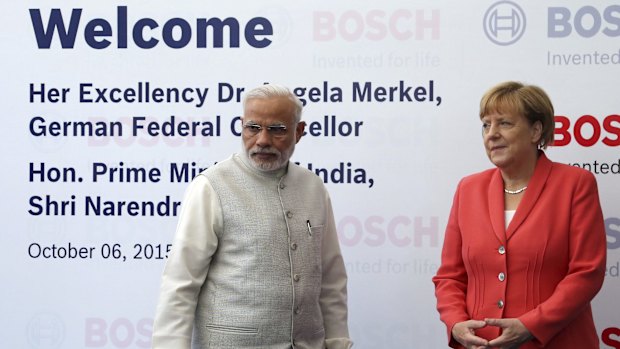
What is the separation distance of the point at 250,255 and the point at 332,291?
17.1 inches

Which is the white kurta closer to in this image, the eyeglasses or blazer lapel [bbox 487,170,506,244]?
the eyeglasses

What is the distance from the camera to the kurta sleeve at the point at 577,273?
282 cm

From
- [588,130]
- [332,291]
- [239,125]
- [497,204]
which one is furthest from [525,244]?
[239,125]

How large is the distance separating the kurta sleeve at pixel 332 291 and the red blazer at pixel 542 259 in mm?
363

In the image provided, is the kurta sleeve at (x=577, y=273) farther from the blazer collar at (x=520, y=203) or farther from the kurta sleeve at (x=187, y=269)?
the kurta sleeve at (x=187, y=269)

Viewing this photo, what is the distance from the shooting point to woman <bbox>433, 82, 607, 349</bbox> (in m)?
2.85

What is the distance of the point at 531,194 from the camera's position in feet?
9.67

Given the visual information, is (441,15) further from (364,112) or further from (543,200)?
(543,200)

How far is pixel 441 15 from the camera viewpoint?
363cm

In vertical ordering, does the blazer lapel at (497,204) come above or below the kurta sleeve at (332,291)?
above

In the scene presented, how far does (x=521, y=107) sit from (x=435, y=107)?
2.33ft

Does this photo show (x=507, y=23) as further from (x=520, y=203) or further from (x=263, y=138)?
(x=263, y=138)

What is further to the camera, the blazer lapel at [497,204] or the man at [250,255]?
the blazer lapel at [497,204]

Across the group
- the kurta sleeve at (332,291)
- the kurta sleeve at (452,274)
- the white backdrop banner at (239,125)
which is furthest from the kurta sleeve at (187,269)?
the white backdrop banner at (239,125)
